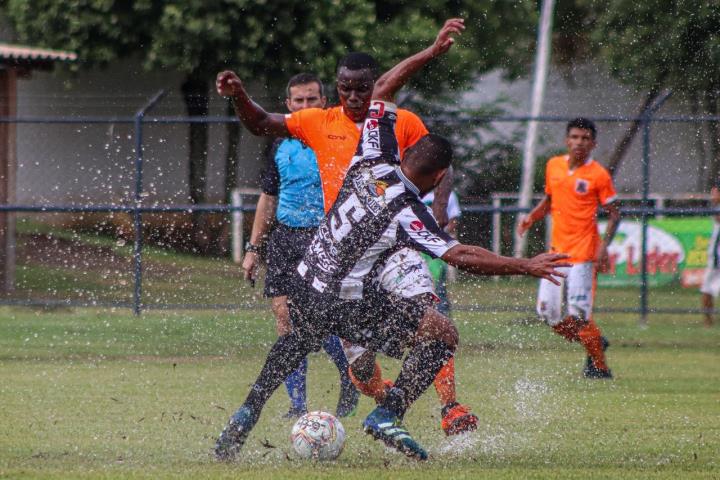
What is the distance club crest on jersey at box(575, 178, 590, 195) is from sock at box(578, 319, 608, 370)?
115 cm

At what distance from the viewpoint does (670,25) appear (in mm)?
20234

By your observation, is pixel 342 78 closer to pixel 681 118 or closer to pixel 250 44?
pixel 681 118

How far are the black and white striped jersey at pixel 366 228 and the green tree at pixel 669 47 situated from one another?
1398 centimetres

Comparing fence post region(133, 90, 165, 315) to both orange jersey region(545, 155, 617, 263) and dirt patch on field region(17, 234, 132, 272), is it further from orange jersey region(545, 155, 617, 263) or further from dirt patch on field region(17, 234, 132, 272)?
orange jersey region(545, 155, 617, 263)

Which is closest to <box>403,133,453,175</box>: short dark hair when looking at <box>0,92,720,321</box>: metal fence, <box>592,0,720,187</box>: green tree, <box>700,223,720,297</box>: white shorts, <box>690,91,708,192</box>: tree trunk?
<box>0,92,720,321</box>: metal fence

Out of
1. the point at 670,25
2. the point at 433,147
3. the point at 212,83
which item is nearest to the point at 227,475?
the point at 433,147

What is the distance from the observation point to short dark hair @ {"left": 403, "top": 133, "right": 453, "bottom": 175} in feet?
20.4

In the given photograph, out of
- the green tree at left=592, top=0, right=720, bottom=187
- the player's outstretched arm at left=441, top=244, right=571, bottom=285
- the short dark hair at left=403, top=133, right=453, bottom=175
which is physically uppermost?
the green tree at left=592, top=0, right=720, bottom=187

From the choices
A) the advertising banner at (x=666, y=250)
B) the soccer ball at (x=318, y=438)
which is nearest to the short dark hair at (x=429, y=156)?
the soccer ball at (x=318, y=438)

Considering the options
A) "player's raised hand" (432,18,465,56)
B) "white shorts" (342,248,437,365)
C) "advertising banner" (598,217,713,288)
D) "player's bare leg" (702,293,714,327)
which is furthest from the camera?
"advertising banner" (598,217,713,288)

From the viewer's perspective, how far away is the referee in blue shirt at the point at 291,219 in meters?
8.13

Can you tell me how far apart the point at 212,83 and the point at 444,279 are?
448 inches

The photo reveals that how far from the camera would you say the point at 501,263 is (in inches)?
232

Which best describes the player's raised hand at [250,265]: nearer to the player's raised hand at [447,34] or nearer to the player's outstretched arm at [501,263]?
the player's raised hand at [447,34]
